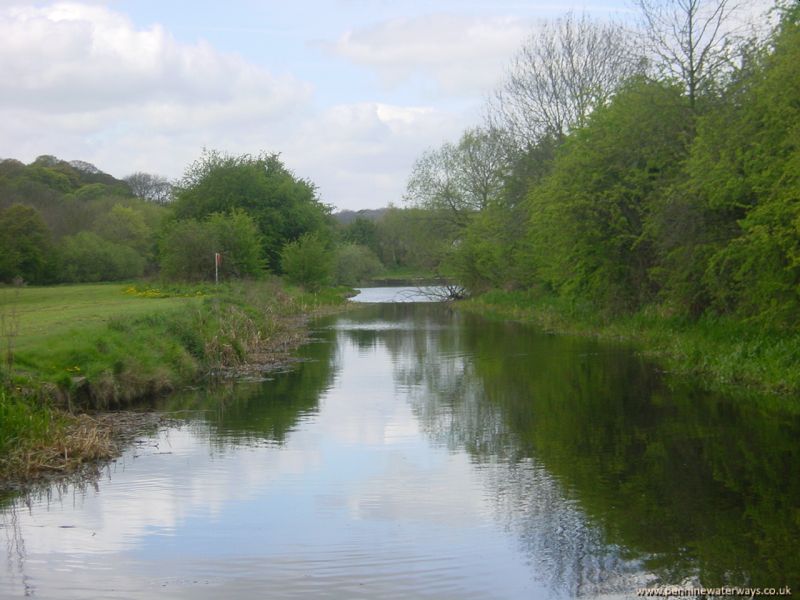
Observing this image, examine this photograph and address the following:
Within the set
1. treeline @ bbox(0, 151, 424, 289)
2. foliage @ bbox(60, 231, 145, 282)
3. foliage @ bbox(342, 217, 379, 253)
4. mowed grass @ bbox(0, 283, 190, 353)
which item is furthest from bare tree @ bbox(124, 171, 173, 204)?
mowed grass @ bbox(0, 283, 190, 353)

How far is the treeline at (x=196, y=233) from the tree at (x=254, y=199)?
2.7 inches

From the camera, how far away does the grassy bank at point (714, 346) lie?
19.5 metres

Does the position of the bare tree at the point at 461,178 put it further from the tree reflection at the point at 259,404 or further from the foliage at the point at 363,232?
the foliage at the point at 363,232

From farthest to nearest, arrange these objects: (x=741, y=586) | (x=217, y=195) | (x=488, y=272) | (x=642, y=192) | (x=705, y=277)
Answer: (x=217, y=195) < (x=488, y=272) < (x=642, y=192) < (x=705, y=277) < (x=741, y=586)

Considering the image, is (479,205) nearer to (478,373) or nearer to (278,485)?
(478,373)

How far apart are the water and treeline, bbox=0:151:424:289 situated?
31.5 m

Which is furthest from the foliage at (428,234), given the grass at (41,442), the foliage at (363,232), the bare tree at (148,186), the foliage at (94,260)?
the bare tree at (148,186)

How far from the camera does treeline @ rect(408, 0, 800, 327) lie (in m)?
19.6

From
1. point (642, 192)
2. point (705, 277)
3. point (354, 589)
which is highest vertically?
point (642, 192)

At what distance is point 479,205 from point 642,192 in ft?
110

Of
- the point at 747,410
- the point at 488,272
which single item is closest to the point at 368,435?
the point at 747,410

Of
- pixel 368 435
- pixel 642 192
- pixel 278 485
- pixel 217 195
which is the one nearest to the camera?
pixel 278 485

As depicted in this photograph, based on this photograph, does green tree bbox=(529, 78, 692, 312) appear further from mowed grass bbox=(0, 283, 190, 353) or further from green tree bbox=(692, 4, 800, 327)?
mowed grass bbox=(0, 283, 190, 353)

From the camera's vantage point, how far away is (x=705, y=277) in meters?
23.1
